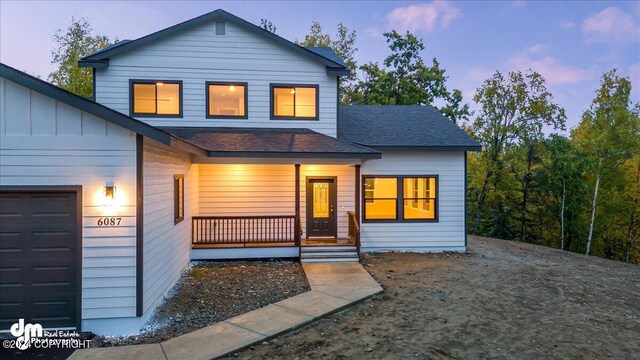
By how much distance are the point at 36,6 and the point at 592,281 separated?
3597cm

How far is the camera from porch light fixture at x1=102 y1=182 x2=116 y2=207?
5.20 metres

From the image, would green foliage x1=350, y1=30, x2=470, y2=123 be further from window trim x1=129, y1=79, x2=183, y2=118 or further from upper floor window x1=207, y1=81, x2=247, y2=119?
window trim x1=129, y1=79, x2=183, y2=118

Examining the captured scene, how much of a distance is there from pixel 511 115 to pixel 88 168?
22976mm

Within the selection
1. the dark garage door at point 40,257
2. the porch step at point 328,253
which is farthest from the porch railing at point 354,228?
the dark garage door at point 40,257

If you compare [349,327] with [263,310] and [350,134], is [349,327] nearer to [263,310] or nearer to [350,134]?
[263,310]

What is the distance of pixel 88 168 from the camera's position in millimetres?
5195

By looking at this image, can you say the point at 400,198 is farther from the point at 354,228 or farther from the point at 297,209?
the point at 297,209

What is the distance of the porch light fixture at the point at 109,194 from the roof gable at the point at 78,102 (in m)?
0.93

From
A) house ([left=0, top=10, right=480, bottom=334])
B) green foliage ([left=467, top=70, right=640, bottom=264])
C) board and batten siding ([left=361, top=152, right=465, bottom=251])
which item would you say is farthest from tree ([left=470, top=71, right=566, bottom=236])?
board and batten siding ([left=361, top=152, right=465, bottom=251])

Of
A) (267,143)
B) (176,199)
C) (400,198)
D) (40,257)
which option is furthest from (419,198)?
(40,257)

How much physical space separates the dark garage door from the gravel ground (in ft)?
2.75

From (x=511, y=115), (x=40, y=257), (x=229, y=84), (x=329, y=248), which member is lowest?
(x=329, y=248)

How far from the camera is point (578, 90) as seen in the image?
27.3 m

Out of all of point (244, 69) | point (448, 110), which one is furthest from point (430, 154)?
point (448, 110)
